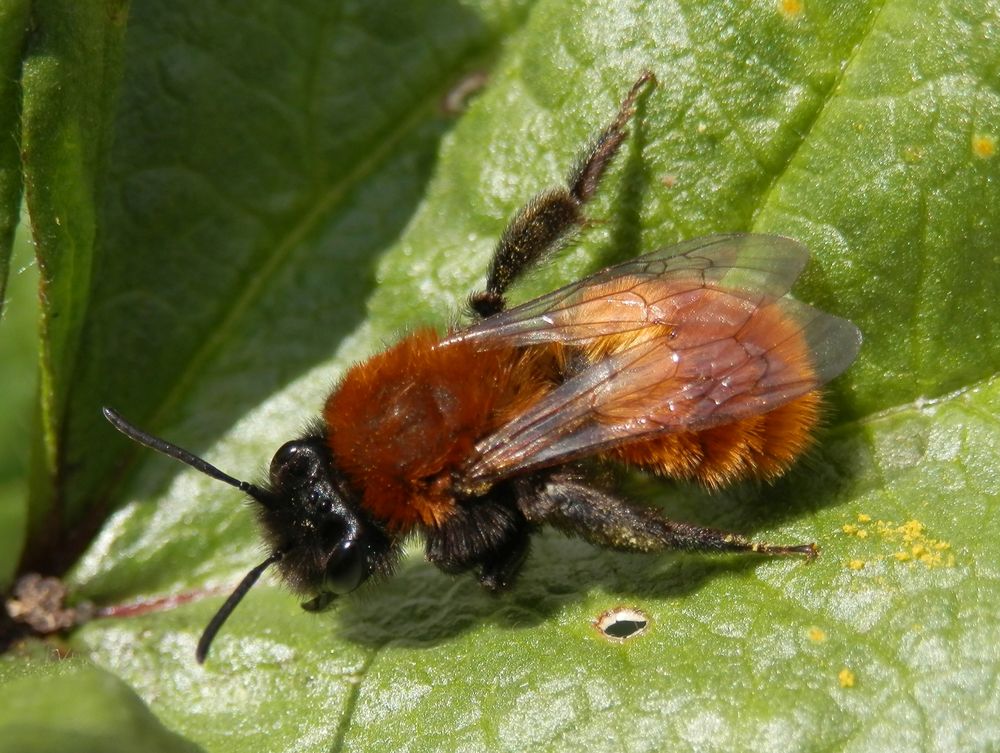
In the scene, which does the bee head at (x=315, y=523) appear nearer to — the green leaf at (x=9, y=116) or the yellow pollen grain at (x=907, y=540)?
the green leaf at (x=9, y=116)

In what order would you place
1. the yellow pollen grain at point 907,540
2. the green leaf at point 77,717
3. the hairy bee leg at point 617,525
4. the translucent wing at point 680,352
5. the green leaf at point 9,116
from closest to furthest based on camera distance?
1. the green leaf at point 77,717
2. the green leaf at point 9,116
3. the yellow pollen grain at point 907,540
4. the translucent wing at point 680,352
5. the hairy bee leg at point 617,525

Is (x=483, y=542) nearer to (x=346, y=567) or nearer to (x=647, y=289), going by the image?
(x=346, y=567)

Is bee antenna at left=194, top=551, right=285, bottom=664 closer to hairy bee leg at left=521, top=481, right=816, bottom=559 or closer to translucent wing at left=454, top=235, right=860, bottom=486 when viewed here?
translucent wing at left=454, top=235, right=860, bottom=486

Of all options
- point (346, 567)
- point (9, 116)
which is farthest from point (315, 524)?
point (9, 116)

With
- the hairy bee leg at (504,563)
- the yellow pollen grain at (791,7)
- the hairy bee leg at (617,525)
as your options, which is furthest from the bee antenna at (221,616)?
the yellow pollen grain at (791,7)

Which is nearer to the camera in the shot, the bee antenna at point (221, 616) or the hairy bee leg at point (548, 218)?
the bee antenna at point (221, 616)
